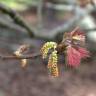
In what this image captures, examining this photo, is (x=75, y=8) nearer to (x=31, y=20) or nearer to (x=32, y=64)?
→ (x=32, y=64)

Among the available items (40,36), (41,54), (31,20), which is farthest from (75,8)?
(31,20)

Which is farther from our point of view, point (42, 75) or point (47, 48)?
point (42, 75)

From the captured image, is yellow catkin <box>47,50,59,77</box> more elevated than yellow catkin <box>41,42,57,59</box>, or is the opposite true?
yellow catkin <box>41,42,57,59</box>

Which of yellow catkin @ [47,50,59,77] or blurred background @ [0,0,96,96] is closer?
yellow catkin @ [47,50,59,77]

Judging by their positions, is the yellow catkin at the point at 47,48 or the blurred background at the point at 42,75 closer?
the yellow catkin at the point at 47,48

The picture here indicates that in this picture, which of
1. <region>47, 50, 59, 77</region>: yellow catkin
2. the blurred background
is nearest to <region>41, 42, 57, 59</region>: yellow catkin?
<region>47, 50, 59, 77</region>: yellow catkin

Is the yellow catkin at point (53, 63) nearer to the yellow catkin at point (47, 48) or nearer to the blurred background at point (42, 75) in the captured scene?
the yellow catkin at point (47, 48)

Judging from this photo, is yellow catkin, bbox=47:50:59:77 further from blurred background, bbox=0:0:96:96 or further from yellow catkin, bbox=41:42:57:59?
blurred background, bbox=0:0:96:96

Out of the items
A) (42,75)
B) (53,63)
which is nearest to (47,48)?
(53,63)

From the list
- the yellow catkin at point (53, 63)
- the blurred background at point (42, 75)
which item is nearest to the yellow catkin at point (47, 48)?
the yellow catkin at point (53, 63)

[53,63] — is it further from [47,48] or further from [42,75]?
[42,75]

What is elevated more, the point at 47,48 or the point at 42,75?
the point at 47,48
